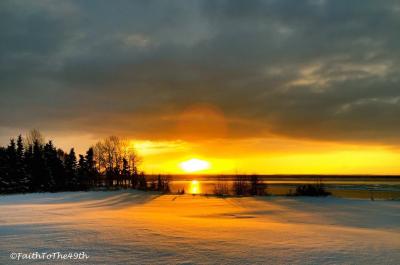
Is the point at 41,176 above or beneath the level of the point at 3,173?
beneath

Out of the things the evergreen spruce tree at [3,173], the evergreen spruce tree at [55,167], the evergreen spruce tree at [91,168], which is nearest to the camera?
the evergreen spruce tree at [3,173]

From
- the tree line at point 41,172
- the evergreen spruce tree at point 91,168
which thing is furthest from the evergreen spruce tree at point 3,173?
the evergreen spruce tree at point 91,168

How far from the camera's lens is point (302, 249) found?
8.36 meters

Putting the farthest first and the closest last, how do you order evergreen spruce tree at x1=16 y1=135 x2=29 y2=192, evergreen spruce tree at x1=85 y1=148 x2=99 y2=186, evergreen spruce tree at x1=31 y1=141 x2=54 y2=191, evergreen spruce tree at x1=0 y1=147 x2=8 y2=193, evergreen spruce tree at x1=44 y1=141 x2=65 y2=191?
evergreen spruce tree at x1=85 y1=148 x2=99 y2=186 → evergreen spruce tree at x1=44 y1=141 x2=65 y2=191 → evergreen spruce tree at x1=31 y1=141 x2=54 y2=191 → evergreen spruce tree at x1=16 y1=135 x2=29 y2=192 → evergreen spruce tree at x1=0 y1=147 x2=8 y2=193

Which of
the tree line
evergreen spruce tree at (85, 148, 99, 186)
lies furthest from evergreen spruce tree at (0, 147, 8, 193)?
evergreen spruce tree at (85, 148, 99, 186)

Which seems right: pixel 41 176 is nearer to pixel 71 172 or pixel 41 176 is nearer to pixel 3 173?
pixel 3 173

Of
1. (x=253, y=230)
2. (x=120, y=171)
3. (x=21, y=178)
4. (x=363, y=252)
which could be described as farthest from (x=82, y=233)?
(x=120, y=171)

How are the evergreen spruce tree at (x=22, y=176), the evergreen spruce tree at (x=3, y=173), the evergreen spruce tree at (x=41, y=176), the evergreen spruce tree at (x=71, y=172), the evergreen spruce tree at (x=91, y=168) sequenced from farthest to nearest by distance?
the evergreen spruce tree at (x=91, y=168), the evergreen spruce tree at (x=71, y=172), the evergreen spruce tree at (x=41, y=176), the evergreen spruce tree at (x=22, y=176), the evergreen spruce tree at (x=3, y=173)

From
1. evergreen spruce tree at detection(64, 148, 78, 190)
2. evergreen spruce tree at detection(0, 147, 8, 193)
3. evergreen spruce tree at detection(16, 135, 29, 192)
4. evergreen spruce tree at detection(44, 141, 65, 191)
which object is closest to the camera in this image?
evergreen spruce tree at detection(0, 147, 8, 193)

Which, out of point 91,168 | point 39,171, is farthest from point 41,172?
point 91,168

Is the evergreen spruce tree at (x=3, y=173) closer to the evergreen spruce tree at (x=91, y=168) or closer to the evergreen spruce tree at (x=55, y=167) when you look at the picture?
the evergreen spruce tree at (x=55, y=167)

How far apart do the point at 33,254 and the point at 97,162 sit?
3135 inches

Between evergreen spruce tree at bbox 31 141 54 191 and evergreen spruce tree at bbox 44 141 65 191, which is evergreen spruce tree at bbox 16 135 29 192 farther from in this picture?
evergreen spruce tree at bbox 44 141 65 191

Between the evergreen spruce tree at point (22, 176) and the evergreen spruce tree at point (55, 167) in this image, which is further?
the evergreen spruce tree at point (55, 167)
